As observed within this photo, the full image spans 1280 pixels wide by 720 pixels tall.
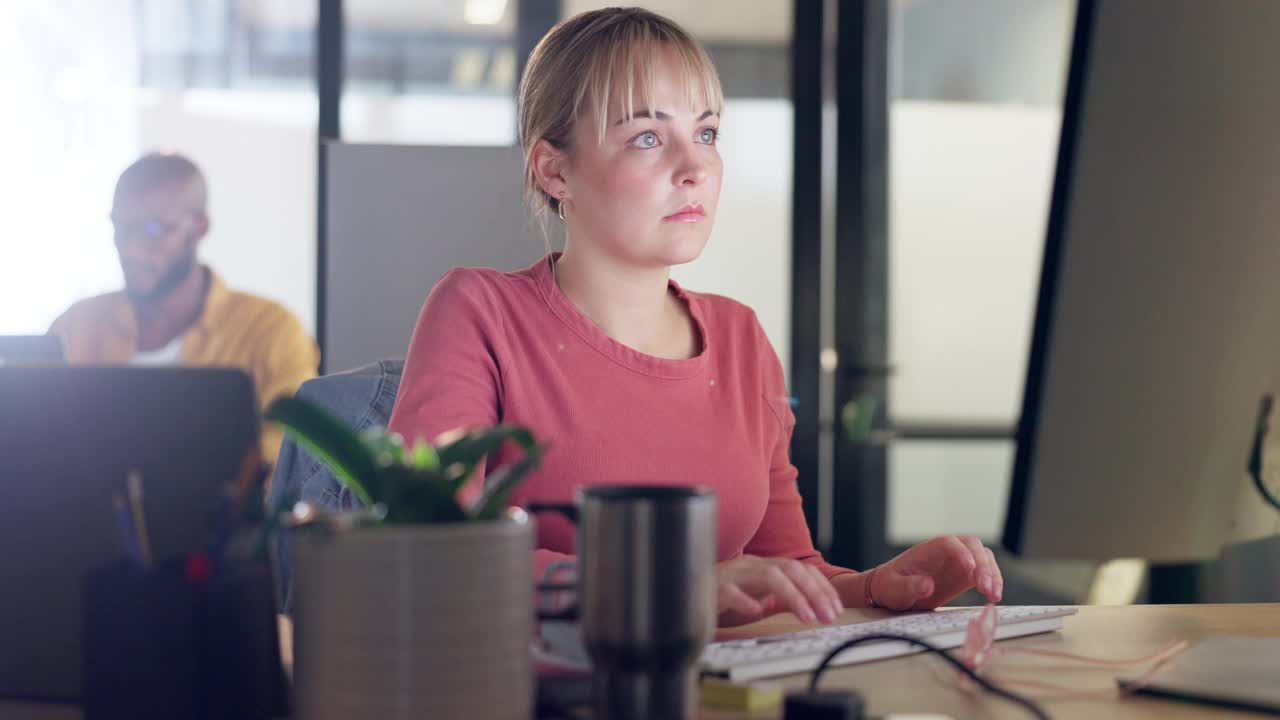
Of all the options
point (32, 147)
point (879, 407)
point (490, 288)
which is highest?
point (32, 147)

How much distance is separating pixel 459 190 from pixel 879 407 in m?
1.44

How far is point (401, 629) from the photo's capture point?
0.58 meters

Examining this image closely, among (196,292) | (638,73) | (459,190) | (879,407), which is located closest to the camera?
(638,73)

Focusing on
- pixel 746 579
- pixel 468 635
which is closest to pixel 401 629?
pixel 468 635

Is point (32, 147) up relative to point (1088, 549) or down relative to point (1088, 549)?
up

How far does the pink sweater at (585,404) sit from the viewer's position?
50.9 inches

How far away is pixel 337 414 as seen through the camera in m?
1.43

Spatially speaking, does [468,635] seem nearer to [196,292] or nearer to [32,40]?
[196,292]

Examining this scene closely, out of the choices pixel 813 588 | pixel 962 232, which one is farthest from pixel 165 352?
pixel 962 232

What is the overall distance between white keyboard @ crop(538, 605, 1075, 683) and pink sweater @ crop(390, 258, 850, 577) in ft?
0.77

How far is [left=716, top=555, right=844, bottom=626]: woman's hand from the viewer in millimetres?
903

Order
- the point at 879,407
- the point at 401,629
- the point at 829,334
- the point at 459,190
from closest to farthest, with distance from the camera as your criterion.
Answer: the point at 401,629 → the point at 459,190 → the point at 879,407 → the point at 829,334

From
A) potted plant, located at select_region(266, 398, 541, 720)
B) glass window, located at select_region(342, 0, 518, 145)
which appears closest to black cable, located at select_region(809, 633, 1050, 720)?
potted plant, located at select_region(266, 398, 541, 720)

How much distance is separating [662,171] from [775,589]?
60cm
